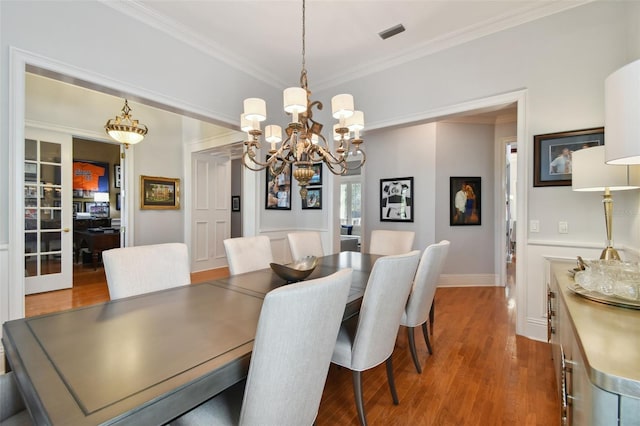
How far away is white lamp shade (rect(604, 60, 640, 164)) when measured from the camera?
88 cm

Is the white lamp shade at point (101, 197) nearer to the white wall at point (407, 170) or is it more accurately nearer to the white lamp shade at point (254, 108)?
the white wall at point (407, 170)

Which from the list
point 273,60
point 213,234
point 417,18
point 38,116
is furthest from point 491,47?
point 38,116

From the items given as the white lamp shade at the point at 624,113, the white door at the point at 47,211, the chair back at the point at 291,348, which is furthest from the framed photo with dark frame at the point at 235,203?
the white lamp shade at the point at 624,113

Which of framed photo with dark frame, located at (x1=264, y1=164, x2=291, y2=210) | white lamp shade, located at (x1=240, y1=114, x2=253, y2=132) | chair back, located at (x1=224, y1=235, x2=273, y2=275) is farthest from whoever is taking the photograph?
framed photo with dark frame, located at (x1=264, y1=164, x2=291, y2=210)

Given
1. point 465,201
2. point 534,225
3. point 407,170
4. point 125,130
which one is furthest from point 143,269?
point 465,201

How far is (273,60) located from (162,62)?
1276mm

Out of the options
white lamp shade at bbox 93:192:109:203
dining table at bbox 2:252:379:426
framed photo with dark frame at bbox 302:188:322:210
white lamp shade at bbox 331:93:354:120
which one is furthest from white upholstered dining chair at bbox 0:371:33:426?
white lamp shade at bbox 93:192:109:203

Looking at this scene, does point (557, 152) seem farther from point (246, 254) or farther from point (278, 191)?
point (278, 191)

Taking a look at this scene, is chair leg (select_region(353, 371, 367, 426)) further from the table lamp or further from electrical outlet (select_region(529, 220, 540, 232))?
electrical outlet (select_region(529, 220, 540, 232))

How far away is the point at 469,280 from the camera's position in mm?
4633

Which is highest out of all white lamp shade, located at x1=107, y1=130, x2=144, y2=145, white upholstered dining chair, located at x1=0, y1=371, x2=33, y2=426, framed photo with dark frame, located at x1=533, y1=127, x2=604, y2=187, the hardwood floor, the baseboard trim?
white lamp shade, located at x1=107, y1=130, x2=144, y2=145

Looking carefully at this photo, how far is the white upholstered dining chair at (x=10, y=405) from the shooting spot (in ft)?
3.28

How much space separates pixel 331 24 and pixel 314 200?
90.5 inches

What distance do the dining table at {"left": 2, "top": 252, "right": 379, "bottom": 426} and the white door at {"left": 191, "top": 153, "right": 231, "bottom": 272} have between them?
422 cm
